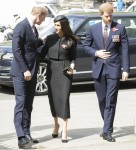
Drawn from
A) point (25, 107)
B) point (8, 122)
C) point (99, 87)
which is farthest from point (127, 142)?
point (8, 122)

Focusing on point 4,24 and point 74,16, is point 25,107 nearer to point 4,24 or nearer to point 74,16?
point 74,16

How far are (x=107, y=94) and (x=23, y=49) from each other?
1.34m

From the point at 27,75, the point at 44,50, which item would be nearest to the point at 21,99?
the point at 27,75

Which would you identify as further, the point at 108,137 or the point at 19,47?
the point at 108,137

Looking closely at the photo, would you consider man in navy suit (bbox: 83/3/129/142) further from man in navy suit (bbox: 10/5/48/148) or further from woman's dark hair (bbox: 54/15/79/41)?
man in navy suit (bbox: 10/5/48/148)

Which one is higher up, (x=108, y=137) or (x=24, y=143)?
(x=24, y=143)

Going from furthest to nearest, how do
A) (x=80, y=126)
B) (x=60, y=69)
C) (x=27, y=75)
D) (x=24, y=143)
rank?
(x=80, y=126)
(x=60, y=69)
(x=24, y=143)
(x=27, y=75)

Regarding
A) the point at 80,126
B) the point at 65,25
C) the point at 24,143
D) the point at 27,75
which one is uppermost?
the point at 65,25

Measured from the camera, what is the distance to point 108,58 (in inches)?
298

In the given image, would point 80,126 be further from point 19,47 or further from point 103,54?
point 19,47

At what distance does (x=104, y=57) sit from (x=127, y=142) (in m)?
1.17

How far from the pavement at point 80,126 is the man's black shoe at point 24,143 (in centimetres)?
7

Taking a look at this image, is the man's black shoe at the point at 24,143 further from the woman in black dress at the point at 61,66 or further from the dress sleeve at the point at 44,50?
the dress sleeve at the point at 44,50

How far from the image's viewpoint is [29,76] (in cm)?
A: 700
